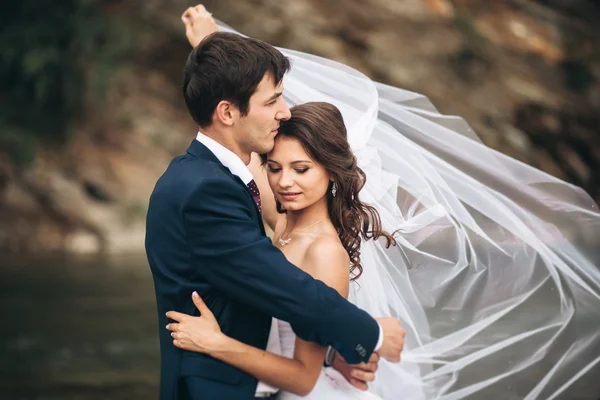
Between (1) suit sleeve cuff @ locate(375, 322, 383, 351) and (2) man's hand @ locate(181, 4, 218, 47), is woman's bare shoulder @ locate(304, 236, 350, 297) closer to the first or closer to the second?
(1) suit sleeve cuff @ locate(375, 322, 383, 351)

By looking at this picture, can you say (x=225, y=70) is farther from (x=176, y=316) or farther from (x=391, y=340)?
Result: (x=391, y=340)

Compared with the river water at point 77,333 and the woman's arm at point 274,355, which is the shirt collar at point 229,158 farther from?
the river water at point 77,333

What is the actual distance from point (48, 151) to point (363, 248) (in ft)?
33.4

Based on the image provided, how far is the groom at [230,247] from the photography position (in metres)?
1.83

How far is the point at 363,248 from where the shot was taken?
2.52 meters

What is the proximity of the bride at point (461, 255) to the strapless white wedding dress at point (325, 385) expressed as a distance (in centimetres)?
33

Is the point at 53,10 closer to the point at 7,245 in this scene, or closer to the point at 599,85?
the point at 7,245

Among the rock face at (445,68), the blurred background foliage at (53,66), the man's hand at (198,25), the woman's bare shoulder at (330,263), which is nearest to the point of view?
the woman's bare shoulder at (330,263)

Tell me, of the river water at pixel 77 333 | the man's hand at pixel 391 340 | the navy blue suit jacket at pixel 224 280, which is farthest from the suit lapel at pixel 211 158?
the river water at pixel 77 333

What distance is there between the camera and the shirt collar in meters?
2.02

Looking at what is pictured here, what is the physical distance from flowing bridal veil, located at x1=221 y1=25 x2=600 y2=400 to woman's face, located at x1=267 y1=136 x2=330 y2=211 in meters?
0.34

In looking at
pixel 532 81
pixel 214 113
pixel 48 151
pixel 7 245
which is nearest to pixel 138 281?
pixel 7 245

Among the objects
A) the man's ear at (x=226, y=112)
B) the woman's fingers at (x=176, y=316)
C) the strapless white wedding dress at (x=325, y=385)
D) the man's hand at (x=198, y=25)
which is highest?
the man's ear at (x=226, y=112)

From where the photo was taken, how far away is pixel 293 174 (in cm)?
224
